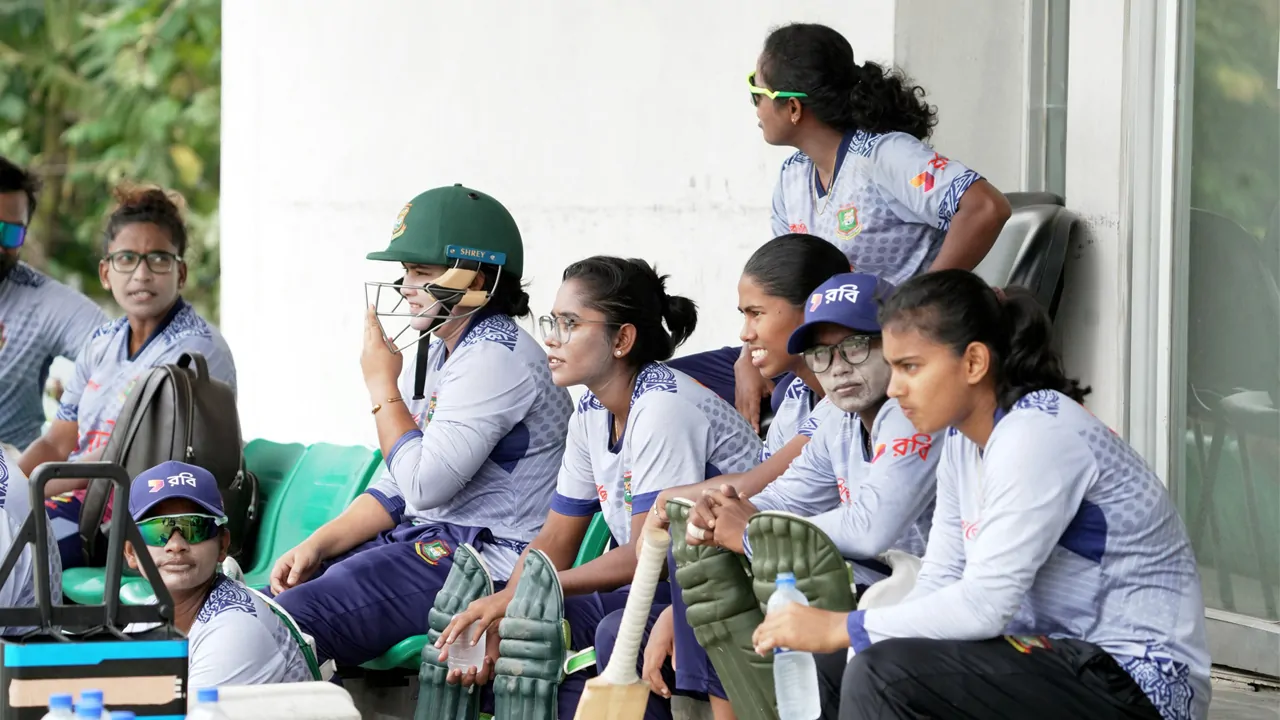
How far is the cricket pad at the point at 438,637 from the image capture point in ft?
12.9

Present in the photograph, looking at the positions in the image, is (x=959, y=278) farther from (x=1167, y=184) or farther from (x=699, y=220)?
(x=699, y=220)

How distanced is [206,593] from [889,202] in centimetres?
180

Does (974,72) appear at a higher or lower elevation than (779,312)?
higher

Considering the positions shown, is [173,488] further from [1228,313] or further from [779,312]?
[1228,313]

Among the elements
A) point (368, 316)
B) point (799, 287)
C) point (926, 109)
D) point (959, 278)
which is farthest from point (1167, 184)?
point (368, 316)

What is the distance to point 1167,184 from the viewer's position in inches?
175

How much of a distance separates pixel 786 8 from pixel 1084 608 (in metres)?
2.85

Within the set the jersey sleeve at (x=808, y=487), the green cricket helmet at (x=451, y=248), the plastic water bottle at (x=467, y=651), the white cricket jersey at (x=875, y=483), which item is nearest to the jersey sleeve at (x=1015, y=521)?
the white cricket jersey at (x=875, y=483)

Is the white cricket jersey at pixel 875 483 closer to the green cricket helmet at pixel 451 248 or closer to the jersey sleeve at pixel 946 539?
the jersey sleeve at pixel 946 539

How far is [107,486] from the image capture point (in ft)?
16.7

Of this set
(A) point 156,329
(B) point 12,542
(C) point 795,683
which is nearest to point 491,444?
(B) point 12,542

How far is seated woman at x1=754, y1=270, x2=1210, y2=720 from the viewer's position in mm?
2736

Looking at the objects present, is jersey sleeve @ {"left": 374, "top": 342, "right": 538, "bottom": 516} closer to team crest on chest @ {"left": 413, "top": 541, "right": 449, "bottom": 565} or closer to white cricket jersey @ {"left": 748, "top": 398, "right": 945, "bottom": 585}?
team crest on chest @ {"left": 413, "top": 541, "right": 449, "bottom": 565}

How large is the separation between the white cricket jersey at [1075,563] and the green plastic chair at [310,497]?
2573mm
